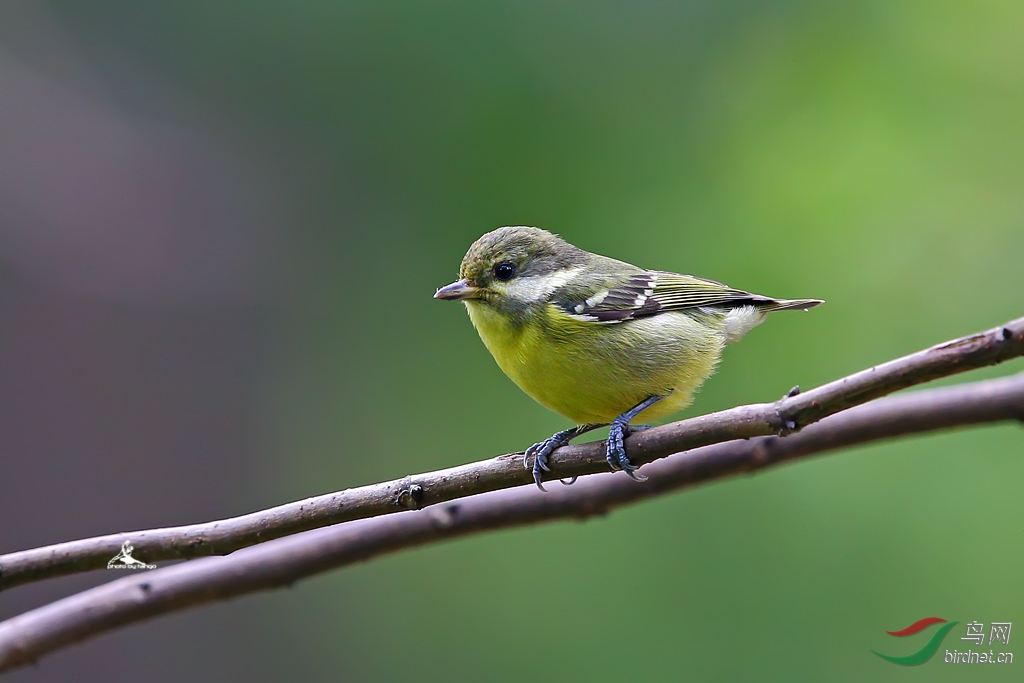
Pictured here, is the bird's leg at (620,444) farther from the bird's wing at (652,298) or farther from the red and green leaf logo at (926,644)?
the red and green leaf logo at (926,644)

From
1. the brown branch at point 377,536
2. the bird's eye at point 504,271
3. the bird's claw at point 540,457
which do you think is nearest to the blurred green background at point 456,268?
the brown branch at point 377,536

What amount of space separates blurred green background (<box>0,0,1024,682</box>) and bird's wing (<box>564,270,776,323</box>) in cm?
151

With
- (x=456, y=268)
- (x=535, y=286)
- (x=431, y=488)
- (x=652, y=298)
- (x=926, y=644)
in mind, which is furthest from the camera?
(x=456, y=268)

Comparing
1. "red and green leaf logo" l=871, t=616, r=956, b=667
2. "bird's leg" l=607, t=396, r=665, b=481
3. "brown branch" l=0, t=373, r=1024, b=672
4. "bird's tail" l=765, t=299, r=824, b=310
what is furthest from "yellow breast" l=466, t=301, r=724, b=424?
"red and green leaf logo" l=871, t=616, r=956, b=667

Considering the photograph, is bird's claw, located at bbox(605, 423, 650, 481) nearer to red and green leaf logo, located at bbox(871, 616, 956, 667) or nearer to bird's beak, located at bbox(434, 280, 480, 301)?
bird's beak, located at bbox(434, 280, 480, 301)

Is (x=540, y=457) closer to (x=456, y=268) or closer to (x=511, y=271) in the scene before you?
(x=511, y=271)

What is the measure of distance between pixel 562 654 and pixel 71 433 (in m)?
3.74

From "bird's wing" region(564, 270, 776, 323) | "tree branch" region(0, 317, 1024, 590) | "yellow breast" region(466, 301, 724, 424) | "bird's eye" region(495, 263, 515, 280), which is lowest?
"tree branch" region(0, 317, 1024, 590)

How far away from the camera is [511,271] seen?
12.8 ft

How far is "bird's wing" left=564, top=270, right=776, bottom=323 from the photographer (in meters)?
3.82

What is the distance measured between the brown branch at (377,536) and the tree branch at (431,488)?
557 millimetres

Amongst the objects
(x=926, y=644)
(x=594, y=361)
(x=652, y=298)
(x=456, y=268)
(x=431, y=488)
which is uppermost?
(x=456, y=268)

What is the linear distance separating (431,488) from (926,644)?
109 inches

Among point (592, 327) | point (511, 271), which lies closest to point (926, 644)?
point (592, 327)
